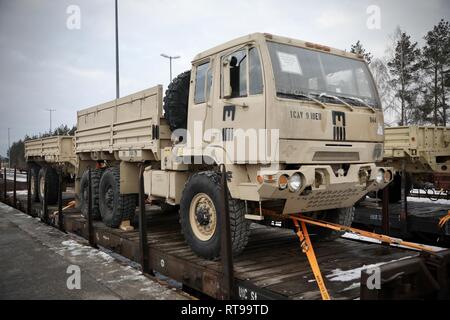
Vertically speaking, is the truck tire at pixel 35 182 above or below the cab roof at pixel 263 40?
below

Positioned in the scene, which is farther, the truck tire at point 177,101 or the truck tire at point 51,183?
the truck tire at point 51,183

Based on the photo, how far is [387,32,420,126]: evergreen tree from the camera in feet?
97.0

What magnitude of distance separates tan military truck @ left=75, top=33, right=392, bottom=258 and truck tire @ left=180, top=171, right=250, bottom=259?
13mm

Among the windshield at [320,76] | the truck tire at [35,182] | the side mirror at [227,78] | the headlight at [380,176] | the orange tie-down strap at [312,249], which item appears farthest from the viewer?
the truck tire at [35,182]

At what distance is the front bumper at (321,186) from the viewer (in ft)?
14.5

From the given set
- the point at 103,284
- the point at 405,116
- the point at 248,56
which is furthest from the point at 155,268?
the point at 405,116

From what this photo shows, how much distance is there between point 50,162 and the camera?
12.0 meters

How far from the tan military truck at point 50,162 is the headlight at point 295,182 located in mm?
7238

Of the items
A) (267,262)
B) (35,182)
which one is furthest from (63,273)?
(35,182)

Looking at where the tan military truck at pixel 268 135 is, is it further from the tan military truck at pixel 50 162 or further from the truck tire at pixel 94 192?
the tan military truck at pixel 50 162

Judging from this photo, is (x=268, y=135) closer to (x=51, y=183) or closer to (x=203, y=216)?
(x=203, y=216)

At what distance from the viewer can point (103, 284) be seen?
534 centimetres

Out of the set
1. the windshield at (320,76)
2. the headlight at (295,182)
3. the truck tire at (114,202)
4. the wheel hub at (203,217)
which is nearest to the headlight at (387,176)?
the windshield at (320,76)

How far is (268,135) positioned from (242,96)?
2.21 ft
